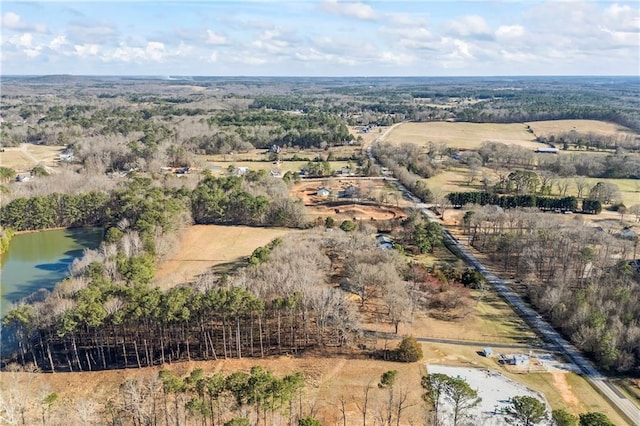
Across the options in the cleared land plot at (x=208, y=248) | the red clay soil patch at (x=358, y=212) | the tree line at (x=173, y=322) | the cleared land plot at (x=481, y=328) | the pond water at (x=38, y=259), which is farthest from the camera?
the red clay soil patch at (x=358, y=212)

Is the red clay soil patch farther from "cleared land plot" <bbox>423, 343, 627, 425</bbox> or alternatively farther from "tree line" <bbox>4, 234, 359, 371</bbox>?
"cleared land plot" <bbox>423, 343, 627, 425</bbox>

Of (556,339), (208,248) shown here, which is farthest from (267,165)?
(556,339)

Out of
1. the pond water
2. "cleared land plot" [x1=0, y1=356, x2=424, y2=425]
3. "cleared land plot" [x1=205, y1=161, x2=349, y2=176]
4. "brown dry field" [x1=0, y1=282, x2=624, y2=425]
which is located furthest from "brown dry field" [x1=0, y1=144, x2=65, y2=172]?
"brown dry field" [x1=0, y1=282, x2=624, y2=425]

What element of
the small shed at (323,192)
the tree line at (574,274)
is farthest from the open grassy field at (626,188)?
the small shed at (323,192)

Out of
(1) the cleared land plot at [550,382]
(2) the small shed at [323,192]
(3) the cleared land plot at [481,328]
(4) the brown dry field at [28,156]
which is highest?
(4) the brown dry field at [28,156]

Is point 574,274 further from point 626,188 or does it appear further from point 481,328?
point 626,188

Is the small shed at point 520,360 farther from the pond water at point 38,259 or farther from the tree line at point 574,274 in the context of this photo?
the pond water at point 38,259

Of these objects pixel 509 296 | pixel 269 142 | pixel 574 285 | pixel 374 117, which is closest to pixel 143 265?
pixel 509 296
